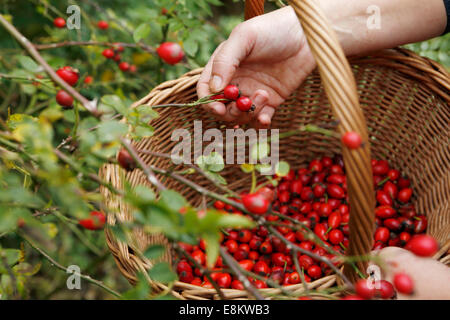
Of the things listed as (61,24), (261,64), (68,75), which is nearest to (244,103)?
(261,64)

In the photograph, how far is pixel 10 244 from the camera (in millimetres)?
1583

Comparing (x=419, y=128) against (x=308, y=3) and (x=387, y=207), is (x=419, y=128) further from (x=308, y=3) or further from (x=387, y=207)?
(x=308, y=3)

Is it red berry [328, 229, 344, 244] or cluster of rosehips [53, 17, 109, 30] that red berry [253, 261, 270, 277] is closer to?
red berry [328, 229, 344, 244]

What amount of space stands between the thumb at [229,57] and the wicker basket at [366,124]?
0.39 feet

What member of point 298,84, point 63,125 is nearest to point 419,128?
point 298,84

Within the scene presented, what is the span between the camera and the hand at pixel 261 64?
1.06 m

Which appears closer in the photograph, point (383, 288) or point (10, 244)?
point (383, 288)

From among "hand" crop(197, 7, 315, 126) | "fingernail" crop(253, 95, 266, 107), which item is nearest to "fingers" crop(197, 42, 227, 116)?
"hand" crop(197, 7, 315, 126)

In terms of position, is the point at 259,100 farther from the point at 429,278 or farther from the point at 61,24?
the point at 61,24

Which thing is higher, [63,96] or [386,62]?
[386,62]

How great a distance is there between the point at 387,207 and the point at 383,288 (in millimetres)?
586

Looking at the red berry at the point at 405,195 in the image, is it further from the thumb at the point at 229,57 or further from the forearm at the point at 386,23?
the thumb at the point at 229,57

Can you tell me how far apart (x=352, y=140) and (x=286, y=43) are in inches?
25.2
